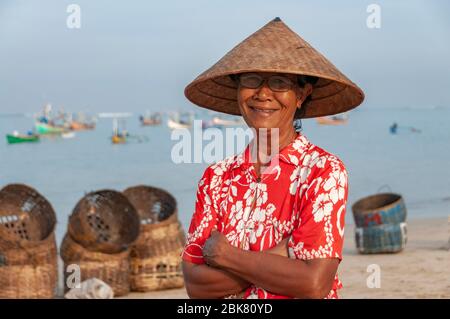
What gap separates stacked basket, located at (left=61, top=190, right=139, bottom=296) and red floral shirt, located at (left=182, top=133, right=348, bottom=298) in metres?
4.92

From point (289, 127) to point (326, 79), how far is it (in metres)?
0.26

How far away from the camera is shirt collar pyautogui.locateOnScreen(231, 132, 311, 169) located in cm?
237

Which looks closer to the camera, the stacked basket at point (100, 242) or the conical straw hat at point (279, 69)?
the conical straw hat at point (279, 69)

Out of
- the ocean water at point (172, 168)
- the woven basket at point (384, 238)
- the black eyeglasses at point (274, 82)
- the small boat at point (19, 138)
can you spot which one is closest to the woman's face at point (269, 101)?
the black eyeglasses at point (274, 82)

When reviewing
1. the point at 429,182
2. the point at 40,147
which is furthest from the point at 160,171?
the point at 40,147

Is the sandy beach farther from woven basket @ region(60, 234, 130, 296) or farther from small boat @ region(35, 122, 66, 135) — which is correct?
small boat @ region(35, 122, 66, 135)

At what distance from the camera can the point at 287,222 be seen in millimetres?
2277

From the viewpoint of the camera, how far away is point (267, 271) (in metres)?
2.21

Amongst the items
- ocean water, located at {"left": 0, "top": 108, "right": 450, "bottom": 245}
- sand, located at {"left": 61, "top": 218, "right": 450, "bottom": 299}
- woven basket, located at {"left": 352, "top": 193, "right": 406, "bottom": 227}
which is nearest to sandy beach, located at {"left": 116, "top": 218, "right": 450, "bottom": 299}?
sand, located at {"left": 61, "top": 218, "right": 450, "bottom": 299}

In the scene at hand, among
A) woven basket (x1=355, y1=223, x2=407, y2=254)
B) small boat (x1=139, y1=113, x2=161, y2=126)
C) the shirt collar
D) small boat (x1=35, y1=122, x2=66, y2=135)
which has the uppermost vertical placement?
the shirt collar

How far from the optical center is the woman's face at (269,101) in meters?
2.39

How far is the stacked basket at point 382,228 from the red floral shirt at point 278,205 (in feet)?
22.5

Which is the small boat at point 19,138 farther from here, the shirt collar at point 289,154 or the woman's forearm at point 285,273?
the woman's forearm at point 285,273

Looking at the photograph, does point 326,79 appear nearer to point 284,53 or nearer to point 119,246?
point 284,53
